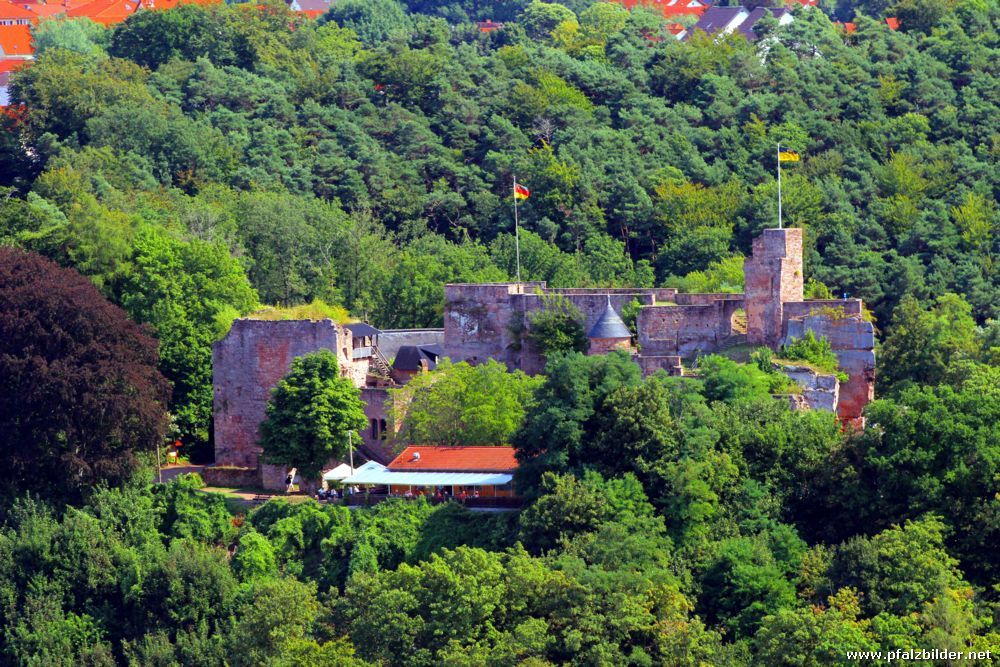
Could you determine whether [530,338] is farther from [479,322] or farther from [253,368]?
[253,368]

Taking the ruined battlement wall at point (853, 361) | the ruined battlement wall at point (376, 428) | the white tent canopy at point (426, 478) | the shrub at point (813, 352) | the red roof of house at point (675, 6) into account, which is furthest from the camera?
the red roof of house at point (675, 6)

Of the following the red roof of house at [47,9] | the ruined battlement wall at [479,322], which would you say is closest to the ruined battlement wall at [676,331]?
the ruined battlement wall at [479,322]

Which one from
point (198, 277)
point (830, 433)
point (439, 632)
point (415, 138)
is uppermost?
point (415, 138)

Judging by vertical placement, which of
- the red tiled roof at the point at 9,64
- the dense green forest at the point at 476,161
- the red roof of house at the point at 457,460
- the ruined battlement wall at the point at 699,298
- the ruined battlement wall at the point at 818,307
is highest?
the red tiled roof at the point at 9,64

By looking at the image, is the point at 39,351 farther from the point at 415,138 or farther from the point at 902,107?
the point at 902,107

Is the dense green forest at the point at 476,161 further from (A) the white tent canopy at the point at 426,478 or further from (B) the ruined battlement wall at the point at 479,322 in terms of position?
(A) the white tent canopy at the point at 426,478

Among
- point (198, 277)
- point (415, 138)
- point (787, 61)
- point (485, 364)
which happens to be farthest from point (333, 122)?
point (485, 364)

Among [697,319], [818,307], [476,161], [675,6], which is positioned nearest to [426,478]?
[697,319]
